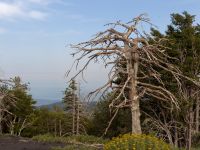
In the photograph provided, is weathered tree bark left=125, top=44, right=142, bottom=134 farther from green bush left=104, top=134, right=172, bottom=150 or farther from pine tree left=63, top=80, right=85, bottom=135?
pine tree left=63, top=80, right=85, bottom=135

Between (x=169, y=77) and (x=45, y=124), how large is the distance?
5408cm

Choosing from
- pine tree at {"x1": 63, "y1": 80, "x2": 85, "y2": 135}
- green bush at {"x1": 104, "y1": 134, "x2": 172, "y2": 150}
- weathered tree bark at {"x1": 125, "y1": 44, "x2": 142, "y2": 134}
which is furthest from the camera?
pine tree at {"x1": 63, "y1": 80, "x2": 85, "y2": 135}

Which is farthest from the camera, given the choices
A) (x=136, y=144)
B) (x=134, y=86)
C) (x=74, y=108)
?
(x=74, y=108)

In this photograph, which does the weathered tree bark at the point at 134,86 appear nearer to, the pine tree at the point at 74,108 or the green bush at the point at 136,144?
the green bush at the point at 136,144

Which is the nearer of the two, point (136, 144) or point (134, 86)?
point (136, 144)

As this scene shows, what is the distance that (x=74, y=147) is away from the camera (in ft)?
51.2

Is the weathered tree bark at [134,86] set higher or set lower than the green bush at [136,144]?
higher

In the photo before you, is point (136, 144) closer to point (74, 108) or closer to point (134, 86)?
point (134, 86)

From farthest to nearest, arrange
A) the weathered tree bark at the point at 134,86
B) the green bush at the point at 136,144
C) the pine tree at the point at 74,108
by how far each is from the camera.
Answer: the pine tree at the point at 74,108 < the weathered tree bark at the point at 134,86 < the green bush at the point at 136,144

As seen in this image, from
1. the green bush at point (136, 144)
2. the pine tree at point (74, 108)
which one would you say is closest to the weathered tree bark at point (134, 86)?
the green bush at point (136, 144)

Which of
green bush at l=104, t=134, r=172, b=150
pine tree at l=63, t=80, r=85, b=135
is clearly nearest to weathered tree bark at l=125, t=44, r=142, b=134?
green bush at l=104, t=134, r=172, b=150

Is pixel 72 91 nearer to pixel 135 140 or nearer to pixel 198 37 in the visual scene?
pixel 198 37

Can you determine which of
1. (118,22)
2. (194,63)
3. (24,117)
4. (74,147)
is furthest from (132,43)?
(24,117)

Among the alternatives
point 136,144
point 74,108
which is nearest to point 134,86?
point 136,144
